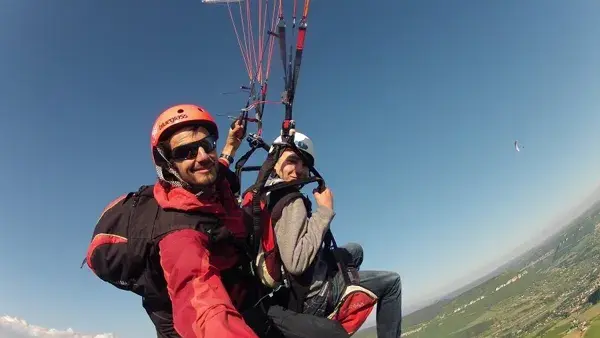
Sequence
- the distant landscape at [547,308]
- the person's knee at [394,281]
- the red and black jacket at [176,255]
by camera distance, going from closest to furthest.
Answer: the red and black jacket at [176,255]
the person's knee at [394,281]
the distant landscape at [547,308]

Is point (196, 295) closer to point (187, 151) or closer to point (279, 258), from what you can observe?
point (187, 151)

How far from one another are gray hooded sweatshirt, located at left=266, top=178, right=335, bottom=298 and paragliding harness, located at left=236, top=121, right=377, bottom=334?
3.2 inches

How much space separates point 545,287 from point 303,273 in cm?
19391

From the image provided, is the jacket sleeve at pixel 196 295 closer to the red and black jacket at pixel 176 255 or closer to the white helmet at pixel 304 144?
the red and black jacket at pixel 176 255

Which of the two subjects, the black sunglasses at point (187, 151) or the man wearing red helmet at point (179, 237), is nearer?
the man wearing red helmet at point (179, 237)

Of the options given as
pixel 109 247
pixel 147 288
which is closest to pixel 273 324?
pixel 147 288

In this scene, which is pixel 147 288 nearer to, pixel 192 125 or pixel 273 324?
pixel 192 125

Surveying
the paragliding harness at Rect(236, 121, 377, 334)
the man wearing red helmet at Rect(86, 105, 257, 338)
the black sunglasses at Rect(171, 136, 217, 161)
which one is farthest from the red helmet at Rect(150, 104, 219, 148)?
the paragliding harness at Rect(236, 121, 377, 334)

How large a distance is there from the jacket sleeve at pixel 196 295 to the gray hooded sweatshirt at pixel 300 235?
1241 millimetres

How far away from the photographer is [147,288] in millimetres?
2809

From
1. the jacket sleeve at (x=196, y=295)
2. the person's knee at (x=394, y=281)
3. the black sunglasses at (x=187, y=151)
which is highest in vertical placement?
the black sunglasses at (x=187, y=151)

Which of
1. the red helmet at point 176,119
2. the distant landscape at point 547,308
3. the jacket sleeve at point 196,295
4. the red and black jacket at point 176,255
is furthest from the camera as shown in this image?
the distant landscape at point 547,308

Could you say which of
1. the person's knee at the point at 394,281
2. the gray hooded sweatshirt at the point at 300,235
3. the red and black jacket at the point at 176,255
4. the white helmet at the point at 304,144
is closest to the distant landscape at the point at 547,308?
the person's knee at the point at 394,281

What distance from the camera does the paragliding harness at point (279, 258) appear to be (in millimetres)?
3580
